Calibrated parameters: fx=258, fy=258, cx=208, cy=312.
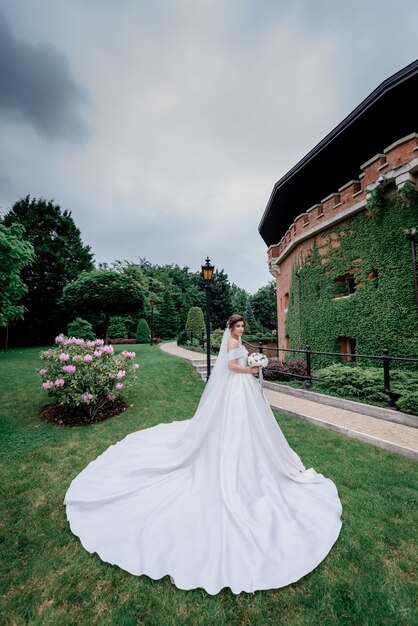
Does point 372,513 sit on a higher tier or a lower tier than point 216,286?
lower

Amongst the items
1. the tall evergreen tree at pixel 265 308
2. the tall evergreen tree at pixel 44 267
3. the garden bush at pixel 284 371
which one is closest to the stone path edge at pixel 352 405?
the garden bush at pixel 284 371

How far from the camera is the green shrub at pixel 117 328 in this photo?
2852 centimetres

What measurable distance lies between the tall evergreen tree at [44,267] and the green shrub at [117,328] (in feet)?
21.4

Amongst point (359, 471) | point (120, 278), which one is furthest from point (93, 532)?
point (120, 278)

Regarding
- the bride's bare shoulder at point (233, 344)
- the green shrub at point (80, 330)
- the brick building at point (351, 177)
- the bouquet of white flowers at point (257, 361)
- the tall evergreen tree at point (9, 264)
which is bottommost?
the bouquet of white flowers at point (257, 361)

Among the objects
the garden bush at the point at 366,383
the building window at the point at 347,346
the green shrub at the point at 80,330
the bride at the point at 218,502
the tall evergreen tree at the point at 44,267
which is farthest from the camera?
the tall evergreen tree at the point at 44,267

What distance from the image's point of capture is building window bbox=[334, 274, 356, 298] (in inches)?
404

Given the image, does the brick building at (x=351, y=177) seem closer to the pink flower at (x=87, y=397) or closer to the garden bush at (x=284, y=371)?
the garden bush at (x=284, y=371)

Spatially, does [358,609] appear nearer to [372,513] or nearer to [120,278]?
[372,513]

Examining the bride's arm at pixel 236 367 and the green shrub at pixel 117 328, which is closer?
the bride's arm at pixel 236 367

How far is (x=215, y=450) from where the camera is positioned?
11.3ft

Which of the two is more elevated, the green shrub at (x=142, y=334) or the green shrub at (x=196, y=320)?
the green shrub at (x=196, y=320)

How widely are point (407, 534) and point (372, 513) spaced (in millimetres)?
348

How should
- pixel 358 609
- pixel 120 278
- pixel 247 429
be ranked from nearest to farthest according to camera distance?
1. pixel 358 609
2. pixel 247 429
3. pixel 120 278
